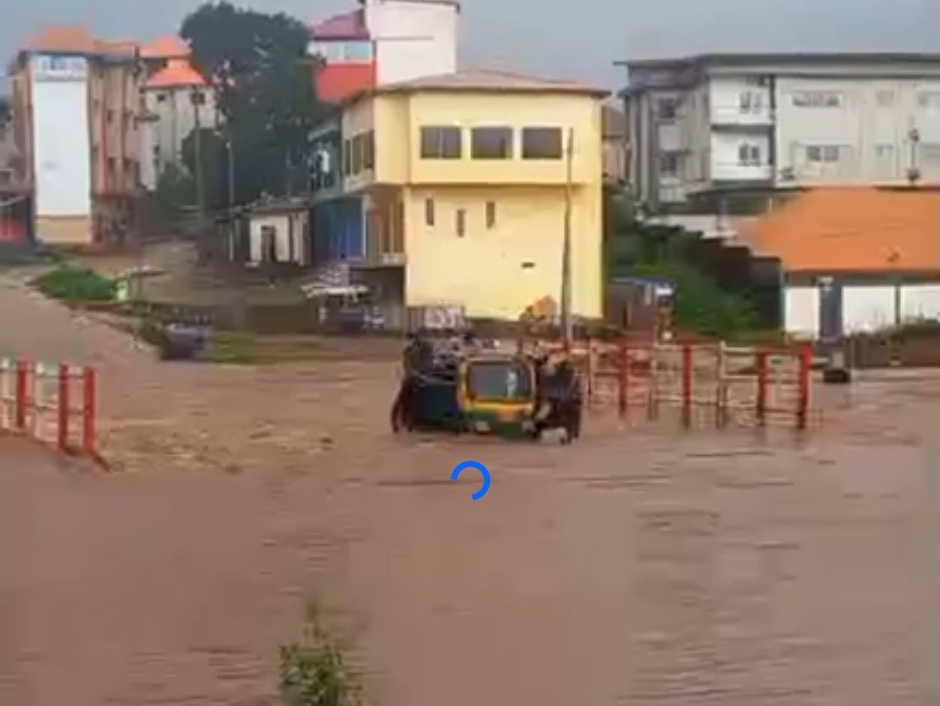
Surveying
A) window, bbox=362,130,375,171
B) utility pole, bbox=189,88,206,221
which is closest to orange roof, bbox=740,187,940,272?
window, bbox=362,130,375,171

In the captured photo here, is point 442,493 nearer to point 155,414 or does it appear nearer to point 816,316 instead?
point 155,414

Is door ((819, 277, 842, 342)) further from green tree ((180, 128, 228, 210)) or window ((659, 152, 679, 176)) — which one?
green tree ((180, 128, 228, 210))

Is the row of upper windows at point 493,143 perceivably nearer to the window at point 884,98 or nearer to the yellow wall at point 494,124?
the yellow wall at point 494,124

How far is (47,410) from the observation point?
22.5 metres

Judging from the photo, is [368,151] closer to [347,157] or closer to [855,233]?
[347,157]

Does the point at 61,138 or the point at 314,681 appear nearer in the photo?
the point at 314,681

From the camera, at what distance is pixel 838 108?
190 feet

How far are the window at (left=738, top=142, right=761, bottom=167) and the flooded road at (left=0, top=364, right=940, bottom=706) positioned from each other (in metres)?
36.0

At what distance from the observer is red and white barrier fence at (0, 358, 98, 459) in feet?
67.2

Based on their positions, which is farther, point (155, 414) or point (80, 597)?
point (155, 414)

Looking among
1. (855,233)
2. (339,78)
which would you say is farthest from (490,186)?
(339,78)

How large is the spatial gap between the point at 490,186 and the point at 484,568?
35344mm

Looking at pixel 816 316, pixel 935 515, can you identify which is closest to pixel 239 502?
pixel 935 515

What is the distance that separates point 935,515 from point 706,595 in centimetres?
507
